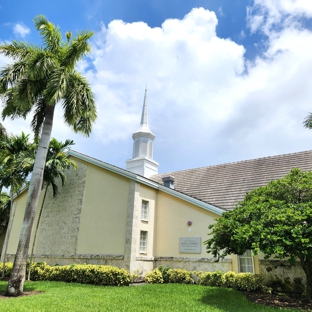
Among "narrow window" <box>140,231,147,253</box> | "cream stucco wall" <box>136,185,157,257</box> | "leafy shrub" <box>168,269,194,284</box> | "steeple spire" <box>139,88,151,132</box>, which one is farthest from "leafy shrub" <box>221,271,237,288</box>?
"steeple spire" <box>139,88,151,132</box>

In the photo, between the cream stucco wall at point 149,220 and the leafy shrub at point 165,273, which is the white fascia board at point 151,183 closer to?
the cream stucco wall at point 149,220

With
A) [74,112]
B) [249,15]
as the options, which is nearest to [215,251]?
[74,112]

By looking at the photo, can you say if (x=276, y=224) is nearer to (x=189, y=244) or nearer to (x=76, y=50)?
(x=189, y=244)

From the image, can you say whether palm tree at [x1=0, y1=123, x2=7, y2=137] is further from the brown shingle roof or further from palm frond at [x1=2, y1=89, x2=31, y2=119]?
the brown shingle roof

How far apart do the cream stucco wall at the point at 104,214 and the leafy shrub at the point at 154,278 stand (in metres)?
1.84

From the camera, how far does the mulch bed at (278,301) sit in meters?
8.90

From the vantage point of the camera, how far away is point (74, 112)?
12.3 metres

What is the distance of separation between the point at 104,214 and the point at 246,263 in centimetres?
819

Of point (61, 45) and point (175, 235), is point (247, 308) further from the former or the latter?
point (61, 45)

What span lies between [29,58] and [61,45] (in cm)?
177

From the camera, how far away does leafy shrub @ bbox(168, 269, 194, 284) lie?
44.4 ft

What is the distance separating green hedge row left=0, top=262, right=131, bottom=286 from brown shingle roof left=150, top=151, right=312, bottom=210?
6.41 m

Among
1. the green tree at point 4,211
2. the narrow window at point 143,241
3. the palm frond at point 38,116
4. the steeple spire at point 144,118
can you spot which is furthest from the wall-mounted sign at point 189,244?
the steeple spire at point 144,118

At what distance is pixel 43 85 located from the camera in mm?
12617
